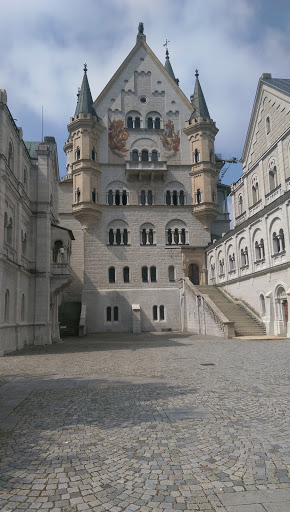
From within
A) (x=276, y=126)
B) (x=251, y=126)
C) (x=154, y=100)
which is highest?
(x=154, y=100)

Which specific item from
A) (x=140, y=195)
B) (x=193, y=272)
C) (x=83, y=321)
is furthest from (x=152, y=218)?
(x=83, y=321)

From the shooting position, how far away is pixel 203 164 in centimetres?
4366

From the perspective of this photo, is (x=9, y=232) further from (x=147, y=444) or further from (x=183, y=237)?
(x=183, y=237)

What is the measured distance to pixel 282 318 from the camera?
26.4 m

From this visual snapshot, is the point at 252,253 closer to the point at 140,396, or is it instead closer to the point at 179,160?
the point at 179,160

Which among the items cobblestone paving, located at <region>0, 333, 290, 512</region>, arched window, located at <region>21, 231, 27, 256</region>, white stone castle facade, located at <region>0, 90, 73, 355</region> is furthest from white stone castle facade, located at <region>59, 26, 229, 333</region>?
cobblestone paving, located at <region>0, 333, 290, 512</region>

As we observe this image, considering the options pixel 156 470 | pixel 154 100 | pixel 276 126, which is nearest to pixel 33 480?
pixel 156 470

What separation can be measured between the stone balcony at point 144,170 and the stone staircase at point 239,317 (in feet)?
51.8

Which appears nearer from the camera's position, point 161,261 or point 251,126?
point 251,126

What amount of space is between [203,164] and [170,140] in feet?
17.3

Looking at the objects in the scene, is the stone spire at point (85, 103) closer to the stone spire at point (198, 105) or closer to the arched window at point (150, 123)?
the arched window at point (150, 123)

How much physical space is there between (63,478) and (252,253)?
29.1m

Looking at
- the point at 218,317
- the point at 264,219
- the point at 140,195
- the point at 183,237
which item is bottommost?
the point at 218,317

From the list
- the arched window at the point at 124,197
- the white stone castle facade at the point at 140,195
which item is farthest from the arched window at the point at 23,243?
the arched window at the point at 124,197
